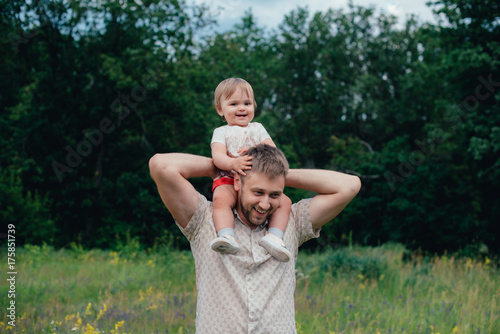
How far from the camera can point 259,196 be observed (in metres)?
2.38

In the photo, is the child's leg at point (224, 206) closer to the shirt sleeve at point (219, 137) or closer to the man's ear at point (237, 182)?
the man's ear at point (237, 182)

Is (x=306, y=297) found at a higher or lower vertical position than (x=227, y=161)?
lower

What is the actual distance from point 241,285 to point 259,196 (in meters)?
0.47

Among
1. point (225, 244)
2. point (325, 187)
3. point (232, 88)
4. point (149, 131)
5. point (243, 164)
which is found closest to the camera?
point (225, 244)

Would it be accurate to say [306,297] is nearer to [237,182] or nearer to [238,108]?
[238,108]

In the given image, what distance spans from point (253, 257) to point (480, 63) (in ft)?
42.6

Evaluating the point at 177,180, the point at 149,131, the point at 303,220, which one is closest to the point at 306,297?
the point at 303,220

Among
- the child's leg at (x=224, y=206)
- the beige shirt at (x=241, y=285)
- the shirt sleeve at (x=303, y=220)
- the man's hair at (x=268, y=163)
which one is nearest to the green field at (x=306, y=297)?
the beige shirt at (x=241, y=285)

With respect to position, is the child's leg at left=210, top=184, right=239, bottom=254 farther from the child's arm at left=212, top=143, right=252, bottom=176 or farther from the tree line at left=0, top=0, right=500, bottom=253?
the tree line at left=0, top=0, right=500, bottom=253

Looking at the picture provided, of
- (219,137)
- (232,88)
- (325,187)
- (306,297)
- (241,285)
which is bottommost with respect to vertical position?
(306,297)

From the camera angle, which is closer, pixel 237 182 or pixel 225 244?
pixel 225 244

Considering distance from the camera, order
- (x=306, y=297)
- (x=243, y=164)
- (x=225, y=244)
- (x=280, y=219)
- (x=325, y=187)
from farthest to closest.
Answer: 1. (x=306, y=297)
2. (x=325, y=187)
3. (x=280, y=219)
4. (x=243, y=164)
5. (x=225, y=244)

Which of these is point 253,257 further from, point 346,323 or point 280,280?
point 346,323

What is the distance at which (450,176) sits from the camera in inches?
567
